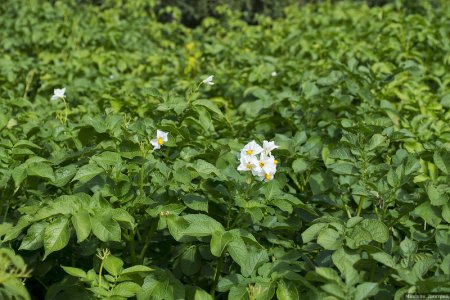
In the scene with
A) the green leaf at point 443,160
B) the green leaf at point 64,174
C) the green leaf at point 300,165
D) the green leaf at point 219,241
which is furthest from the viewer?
the green leaf at point 300,165

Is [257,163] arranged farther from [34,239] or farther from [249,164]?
[34,239]

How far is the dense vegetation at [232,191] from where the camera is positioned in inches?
58.2

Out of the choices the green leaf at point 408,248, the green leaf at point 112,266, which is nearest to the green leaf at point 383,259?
the green leaf at point 408,248

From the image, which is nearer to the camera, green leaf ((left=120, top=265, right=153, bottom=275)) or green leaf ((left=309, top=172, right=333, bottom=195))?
green leaf ((left=120, top=265, right=153, bottom=275))

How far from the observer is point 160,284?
5.10ft

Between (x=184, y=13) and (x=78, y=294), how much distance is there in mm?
5871

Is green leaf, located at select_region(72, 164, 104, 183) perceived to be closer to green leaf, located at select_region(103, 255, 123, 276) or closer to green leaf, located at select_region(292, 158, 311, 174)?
green leaf, located at select_region(103, 255, 123, 276)

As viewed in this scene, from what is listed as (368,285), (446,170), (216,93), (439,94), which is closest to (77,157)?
(368,285)

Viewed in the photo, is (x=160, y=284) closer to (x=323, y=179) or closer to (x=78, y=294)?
(x=78, y=294)

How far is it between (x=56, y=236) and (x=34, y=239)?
0.28 feet

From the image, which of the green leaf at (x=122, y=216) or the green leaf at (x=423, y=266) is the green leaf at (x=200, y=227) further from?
the green leaf at (x=423, y=266)

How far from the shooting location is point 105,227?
149 centimetres

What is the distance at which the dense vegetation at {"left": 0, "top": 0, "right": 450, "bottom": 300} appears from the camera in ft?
4.85

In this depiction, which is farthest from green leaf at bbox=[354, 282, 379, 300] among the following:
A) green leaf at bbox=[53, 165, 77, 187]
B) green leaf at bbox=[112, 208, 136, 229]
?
green leaf at bbox=[53, 165, 77, 187]
